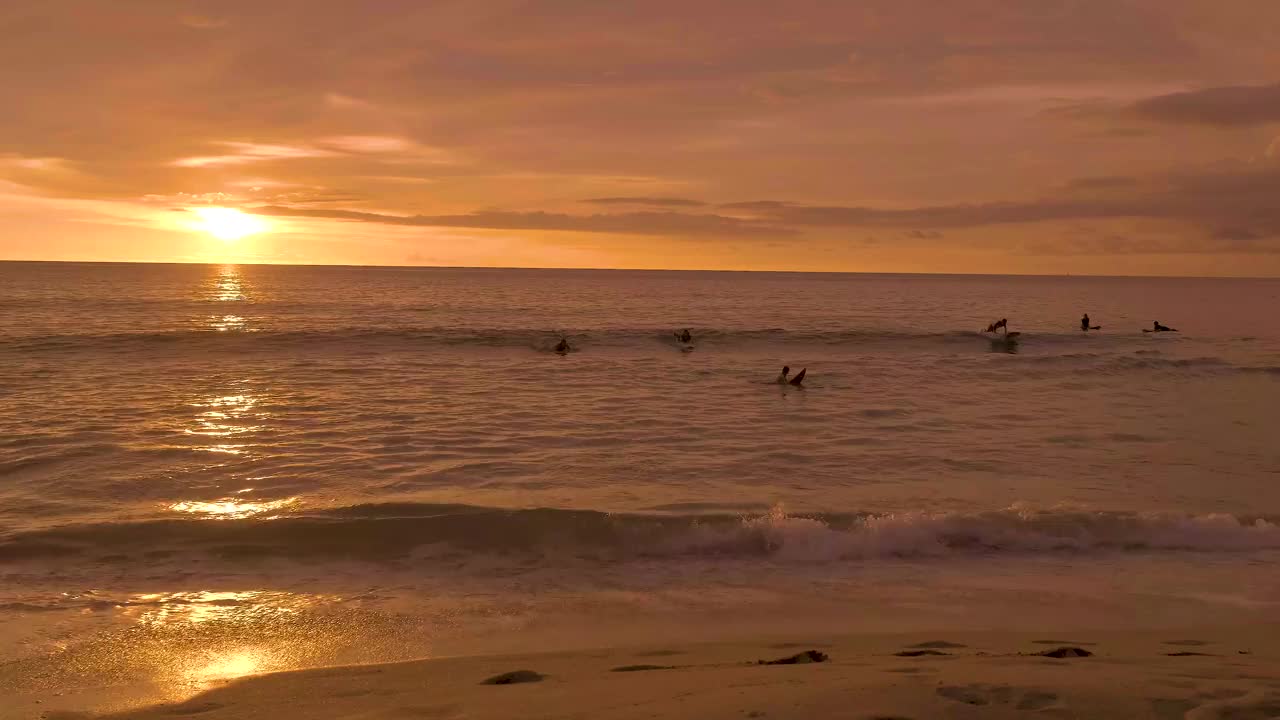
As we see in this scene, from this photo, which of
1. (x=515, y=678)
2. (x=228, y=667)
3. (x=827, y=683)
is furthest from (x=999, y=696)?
(x=228, y=667)

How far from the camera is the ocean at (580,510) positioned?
8875 mm

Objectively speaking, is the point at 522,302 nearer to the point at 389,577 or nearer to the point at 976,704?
the point at 389,577

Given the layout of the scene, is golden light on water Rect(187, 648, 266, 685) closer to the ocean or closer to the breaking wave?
the ocean

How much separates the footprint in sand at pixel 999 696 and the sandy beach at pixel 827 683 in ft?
0.04

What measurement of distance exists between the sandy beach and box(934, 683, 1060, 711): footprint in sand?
1 centimetres

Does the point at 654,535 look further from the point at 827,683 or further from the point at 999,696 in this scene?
the point at 999,696

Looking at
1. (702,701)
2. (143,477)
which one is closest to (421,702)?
(702,701)

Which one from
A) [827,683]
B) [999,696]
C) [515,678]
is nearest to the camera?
[999,696]

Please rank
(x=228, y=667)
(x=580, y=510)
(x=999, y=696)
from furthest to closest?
(x=580, y=510) < (x=228, y=667) < (x=999, y=696)

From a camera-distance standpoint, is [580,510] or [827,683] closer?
[827,683]

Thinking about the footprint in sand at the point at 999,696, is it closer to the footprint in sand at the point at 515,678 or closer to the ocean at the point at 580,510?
the ocean at the point at 580,510

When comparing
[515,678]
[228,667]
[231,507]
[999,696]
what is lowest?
[228,667]

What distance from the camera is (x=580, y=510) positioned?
41.4ft

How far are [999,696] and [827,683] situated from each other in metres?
1.18
